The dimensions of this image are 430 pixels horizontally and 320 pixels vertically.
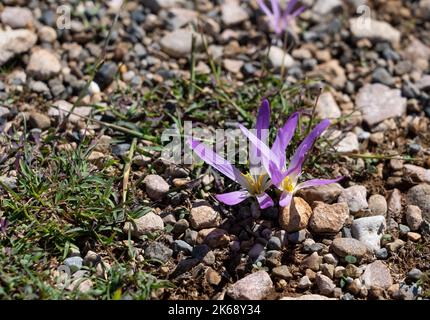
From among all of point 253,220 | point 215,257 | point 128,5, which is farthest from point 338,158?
point 128,5

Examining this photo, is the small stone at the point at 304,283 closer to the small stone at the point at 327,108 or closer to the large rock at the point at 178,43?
the small stone at the point at 327,108

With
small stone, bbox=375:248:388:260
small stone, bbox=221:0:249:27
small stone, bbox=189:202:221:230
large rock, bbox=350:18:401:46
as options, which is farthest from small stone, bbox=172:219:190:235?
large rock, bbox=350:18:401:46

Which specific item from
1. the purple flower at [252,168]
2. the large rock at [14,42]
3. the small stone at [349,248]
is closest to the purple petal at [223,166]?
the purple flower at [252,168]

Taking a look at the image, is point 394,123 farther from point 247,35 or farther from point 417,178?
point 247,35

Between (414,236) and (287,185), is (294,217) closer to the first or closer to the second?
(287,185)

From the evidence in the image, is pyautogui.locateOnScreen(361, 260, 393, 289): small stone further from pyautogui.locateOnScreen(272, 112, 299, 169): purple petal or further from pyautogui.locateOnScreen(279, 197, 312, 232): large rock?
pyautogui.locateOnScreen(272, 112, 299, 169): purple petal

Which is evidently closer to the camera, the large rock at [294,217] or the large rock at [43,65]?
the large rock at [294,217]
